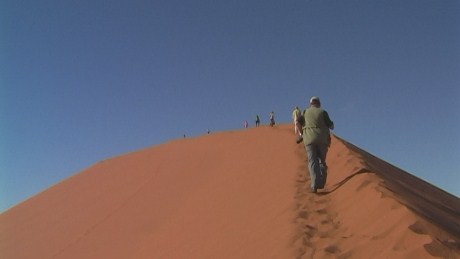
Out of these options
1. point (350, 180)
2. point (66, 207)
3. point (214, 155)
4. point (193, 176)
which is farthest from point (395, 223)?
point (66, 207)

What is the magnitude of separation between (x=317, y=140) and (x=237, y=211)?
5.53ft

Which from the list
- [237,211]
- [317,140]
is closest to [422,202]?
[317,140]

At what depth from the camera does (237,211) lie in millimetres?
7074

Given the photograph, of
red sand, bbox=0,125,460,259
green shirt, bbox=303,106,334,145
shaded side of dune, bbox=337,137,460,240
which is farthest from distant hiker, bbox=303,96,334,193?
shaded side of dune, bbox=337,137,460,240

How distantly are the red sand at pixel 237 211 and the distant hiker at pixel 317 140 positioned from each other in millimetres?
222

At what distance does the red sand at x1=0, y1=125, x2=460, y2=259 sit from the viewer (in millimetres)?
4207

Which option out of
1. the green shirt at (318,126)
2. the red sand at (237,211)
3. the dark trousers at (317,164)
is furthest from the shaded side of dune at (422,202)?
the green shirt at (318,126)

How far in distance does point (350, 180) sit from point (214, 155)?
32.4 feet

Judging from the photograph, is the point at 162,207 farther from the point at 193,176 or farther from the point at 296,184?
the point at 296,184

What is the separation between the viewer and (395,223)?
402 centimetres

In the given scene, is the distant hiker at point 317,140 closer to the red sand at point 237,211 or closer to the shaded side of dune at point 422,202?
the red sand at point 237,211

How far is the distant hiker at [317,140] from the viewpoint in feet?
20.6

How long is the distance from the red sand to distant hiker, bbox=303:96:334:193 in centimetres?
22

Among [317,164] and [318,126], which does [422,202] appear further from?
[318,126]
